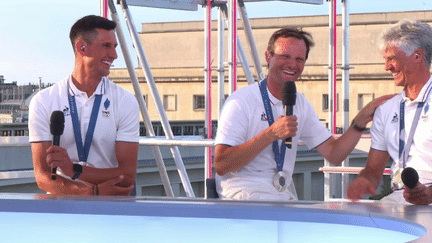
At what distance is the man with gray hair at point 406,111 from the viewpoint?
3514 millimetres

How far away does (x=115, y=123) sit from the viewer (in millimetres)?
3938

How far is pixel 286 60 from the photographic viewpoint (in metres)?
3.86

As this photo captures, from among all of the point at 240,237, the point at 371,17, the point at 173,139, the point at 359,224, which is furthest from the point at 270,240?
the point at 371,17

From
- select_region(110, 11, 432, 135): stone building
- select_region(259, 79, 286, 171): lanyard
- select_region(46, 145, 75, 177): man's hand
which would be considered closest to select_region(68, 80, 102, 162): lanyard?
select_region(46, 145, 75, 177): man's hand

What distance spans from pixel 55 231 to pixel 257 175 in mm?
1231

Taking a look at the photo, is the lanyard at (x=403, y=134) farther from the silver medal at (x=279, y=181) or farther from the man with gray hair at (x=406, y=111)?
the silver medal at (x=279, y=181)

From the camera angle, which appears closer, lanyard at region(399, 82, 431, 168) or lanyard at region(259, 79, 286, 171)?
lanyard at region(399, 82, 431, 168)

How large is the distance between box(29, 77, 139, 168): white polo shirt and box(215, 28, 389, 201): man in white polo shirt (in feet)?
1.68

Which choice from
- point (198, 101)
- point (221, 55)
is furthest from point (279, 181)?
point (198, 101)

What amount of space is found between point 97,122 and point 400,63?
1.53 meters

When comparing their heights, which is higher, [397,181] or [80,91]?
[80,91]

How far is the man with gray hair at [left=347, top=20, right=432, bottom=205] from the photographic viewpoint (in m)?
3.51

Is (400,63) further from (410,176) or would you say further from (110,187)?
(110,187)

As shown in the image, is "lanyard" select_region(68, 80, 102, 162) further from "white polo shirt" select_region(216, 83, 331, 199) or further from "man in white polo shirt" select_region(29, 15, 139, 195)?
"white polo shirt" select_region(216, 83, 331, 199)
